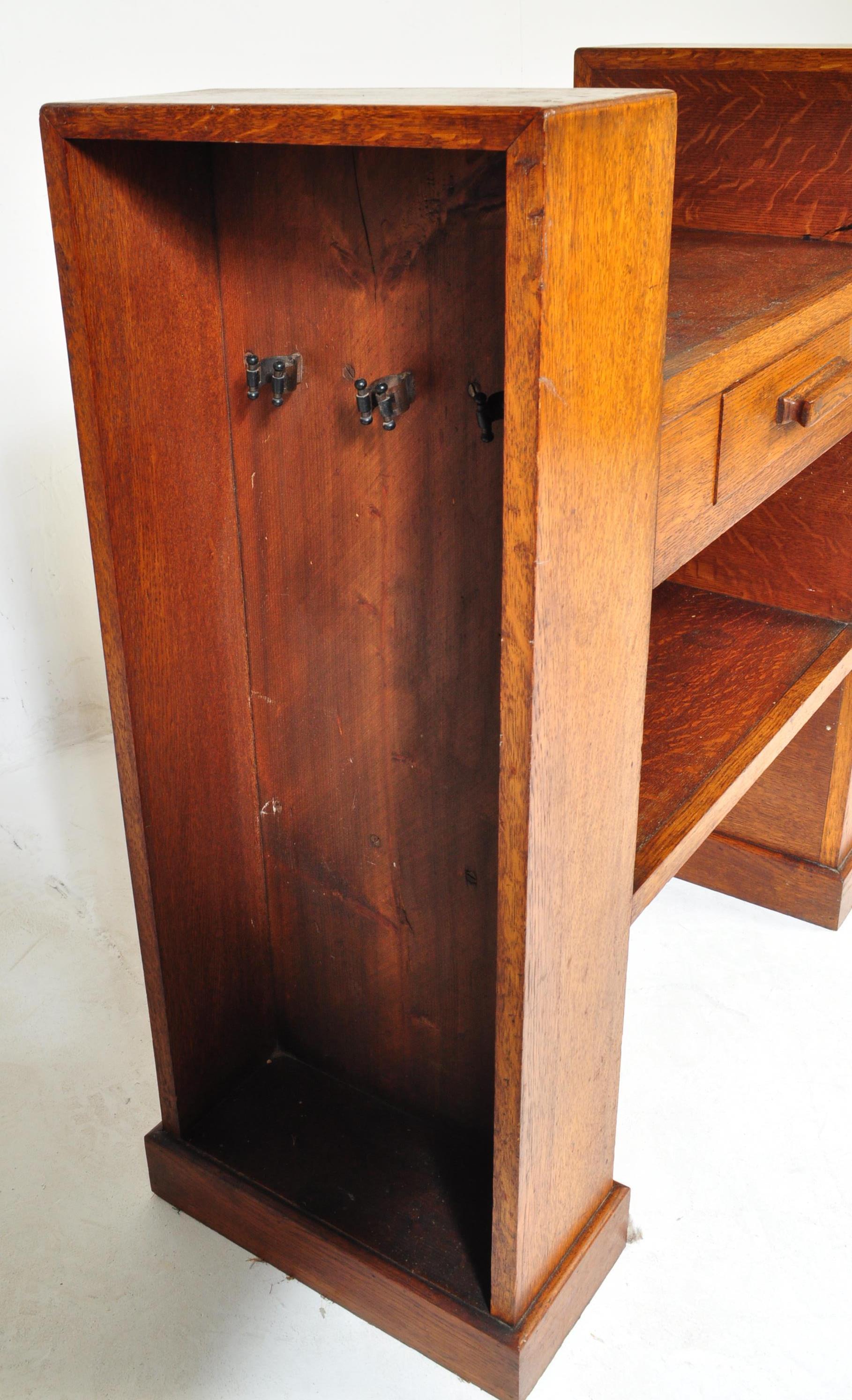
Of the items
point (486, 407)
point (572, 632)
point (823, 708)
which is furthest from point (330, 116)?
point (823, 708)

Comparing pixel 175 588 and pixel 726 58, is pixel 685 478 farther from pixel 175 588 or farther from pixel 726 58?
pixel 726 58

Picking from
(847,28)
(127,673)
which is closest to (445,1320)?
(127,673)

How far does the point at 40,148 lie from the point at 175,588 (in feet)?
5.19

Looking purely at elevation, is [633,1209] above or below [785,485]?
below

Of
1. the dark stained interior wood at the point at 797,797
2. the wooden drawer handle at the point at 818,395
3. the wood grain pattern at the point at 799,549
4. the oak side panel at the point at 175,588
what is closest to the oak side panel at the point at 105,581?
the oak side panel at the point at 175,588

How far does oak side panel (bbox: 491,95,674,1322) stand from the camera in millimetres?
882

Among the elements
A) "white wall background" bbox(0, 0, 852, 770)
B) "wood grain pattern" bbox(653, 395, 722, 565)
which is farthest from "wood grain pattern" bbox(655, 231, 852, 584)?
"white wall background" bbox(0, 0, 852, 770)

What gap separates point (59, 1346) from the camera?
4.52 ft

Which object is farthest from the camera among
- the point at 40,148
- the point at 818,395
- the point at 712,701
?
the point at 40,148

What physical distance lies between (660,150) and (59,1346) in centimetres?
136

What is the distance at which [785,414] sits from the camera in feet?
4.60

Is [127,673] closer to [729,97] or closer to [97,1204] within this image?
[97,1204]

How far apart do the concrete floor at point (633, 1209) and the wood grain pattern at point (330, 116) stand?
4.00ft

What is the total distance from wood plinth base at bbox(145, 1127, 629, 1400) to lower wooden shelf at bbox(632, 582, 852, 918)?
0.43 metres
